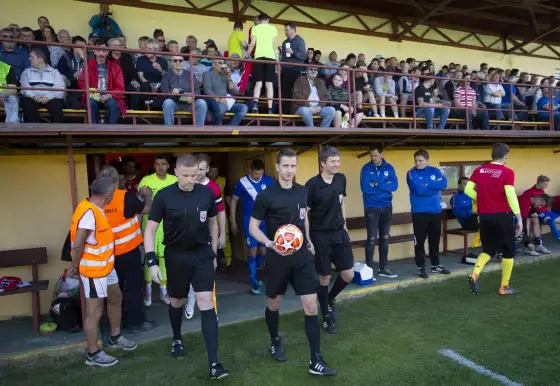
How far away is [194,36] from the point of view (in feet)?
27.8

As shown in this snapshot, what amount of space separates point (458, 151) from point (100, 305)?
8.30 meters

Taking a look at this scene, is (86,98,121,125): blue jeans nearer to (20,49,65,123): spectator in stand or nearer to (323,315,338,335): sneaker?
(20,49,65,123): spectator in stand

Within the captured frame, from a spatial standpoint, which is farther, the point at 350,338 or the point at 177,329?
the point at 350,338

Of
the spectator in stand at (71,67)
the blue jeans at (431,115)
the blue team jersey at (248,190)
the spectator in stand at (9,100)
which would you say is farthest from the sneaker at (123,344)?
the blue jeans at (431,115)

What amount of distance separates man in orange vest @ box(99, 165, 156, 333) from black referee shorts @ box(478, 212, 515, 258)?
15.2 feet

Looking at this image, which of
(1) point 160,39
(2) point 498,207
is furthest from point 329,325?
(1) point 160,39

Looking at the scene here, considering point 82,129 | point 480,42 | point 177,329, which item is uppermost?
point 480,42

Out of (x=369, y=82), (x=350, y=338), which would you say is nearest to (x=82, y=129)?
(x=350, y=338)

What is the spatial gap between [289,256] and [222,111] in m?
3.15

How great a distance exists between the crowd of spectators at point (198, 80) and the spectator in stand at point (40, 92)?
1cm

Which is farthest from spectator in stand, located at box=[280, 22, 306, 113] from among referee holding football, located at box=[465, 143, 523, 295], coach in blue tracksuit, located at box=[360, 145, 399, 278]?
referee holding football, located at box=[465, 143, 523, 295]

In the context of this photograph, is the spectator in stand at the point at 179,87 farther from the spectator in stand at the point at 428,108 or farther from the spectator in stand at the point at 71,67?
the spectator in stand at the point at 428,108

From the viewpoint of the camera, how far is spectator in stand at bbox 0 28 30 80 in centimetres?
593

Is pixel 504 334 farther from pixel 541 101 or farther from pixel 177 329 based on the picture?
pixel 541 101
